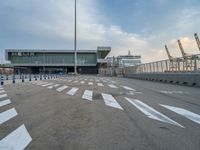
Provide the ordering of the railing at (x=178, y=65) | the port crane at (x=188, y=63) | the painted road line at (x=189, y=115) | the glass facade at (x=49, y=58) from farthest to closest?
the glass facade at (x=49, y=58) → the port crane at (x=188, y=63) → the railing at (x=178, y=65) → the painted road line at (x=189, y=115)

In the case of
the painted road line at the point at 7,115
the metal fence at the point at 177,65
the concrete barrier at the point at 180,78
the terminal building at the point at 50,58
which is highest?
the terminal building at the point at 50,58

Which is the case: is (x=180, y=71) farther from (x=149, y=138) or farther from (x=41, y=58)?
(x=41, y=58)

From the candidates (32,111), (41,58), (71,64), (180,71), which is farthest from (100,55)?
(32,111)

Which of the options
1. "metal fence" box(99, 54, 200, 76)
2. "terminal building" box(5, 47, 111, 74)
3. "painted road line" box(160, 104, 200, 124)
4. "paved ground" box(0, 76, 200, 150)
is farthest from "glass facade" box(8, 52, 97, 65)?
"paved ground" box(0, 76, 200, 150)

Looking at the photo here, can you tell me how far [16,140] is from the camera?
454 centimetres

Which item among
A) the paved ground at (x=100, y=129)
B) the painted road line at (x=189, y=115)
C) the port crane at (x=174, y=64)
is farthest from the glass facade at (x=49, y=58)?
the paved ground at (x=100, y=129)

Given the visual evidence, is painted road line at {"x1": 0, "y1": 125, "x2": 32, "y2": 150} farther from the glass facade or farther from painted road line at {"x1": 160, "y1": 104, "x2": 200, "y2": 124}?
the glass facade

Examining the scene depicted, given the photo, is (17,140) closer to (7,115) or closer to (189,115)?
(7,115)

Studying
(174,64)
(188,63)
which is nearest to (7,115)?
(188,63)

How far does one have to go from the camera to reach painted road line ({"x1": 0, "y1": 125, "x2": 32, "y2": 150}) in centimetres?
416

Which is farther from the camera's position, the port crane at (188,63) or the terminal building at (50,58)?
the terminal building at (50,58)

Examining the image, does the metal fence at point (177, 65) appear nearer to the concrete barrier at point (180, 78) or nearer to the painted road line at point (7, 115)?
the concrete barrier at point (180, 78)

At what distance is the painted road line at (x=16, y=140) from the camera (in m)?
4.16

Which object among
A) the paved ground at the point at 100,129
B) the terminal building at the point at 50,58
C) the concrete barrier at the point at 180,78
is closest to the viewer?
the paved ground at the point at 100,129
